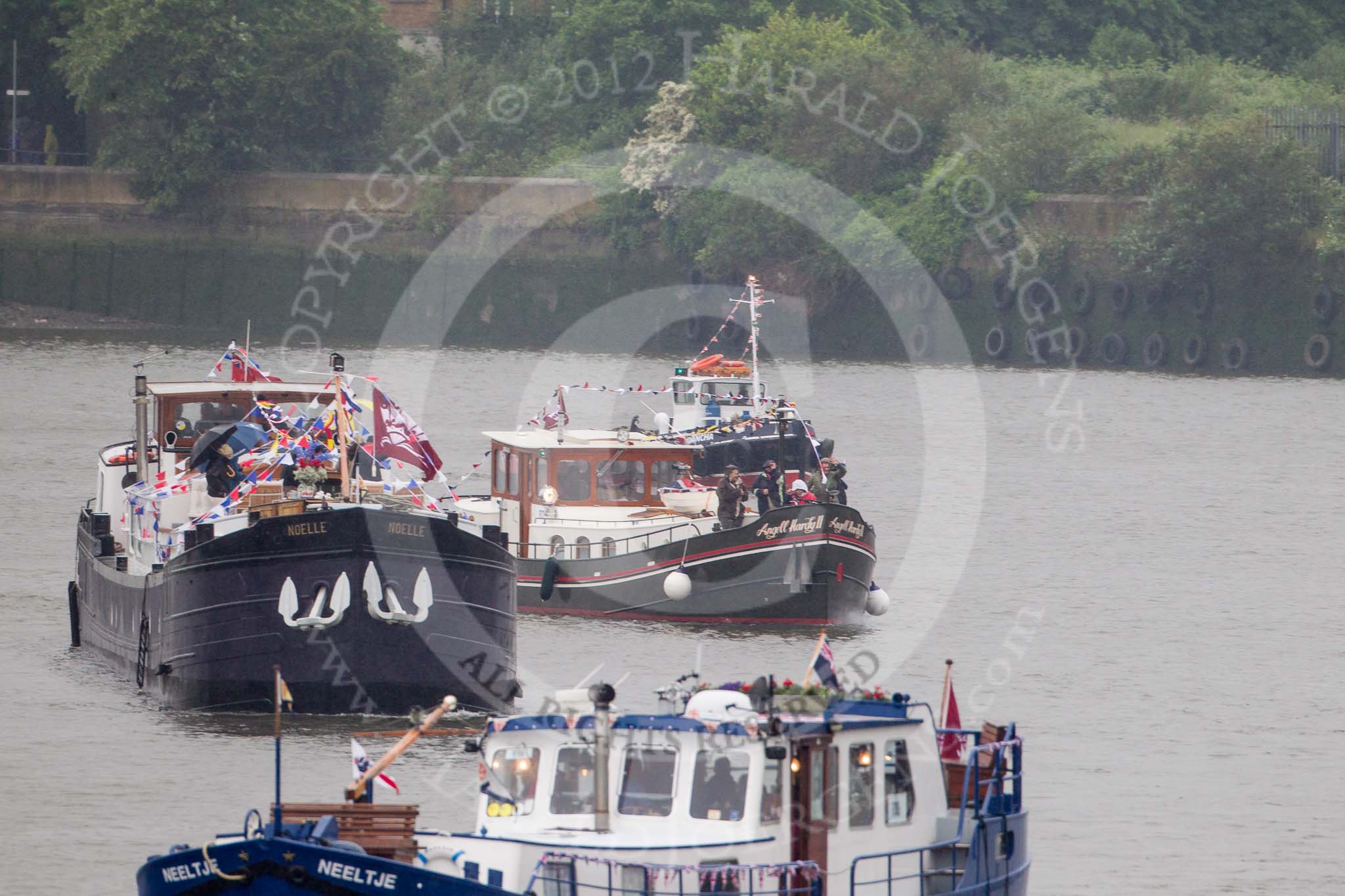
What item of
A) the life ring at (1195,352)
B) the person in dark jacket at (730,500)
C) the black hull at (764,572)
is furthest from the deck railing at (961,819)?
the life ring at (1195,352)

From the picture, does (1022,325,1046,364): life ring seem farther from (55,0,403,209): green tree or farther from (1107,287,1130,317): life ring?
(55,0,403,209): green tree

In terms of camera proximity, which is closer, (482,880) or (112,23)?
(482,880)

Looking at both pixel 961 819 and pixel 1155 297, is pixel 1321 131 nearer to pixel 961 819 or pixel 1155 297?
pixel 1155 297

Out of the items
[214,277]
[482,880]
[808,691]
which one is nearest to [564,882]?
[482,880]

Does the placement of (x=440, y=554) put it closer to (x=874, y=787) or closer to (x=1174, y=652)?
(x=874, y=787)

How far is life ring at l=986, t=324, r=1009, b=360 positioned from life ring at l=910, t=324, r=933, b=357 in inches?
178

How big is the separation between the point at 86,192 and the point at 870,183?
33156mm

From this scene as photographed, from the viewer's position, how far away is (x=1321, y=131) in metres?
84.8

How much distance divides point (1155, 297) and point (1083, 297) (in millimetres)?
2469

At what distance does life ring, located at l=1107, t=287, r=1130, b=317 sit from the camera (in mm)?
80875

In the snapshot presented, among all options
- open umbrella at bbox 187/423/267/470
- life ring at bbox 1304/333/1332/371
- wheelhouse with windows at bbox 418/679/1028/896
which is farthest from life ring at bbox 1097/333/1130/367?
wheelhouse with windows at bbox 418/679/1028/896

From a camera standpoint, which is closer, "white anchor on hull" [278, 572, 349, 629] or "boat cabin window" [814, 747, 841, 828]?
"boat cabin window" [814, 747, 841, 828]

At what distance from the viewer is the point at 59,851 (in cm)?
2180

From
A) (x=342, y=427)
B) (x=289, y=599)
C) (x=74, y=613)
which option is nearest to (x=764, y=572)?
(x=342, y=427)
